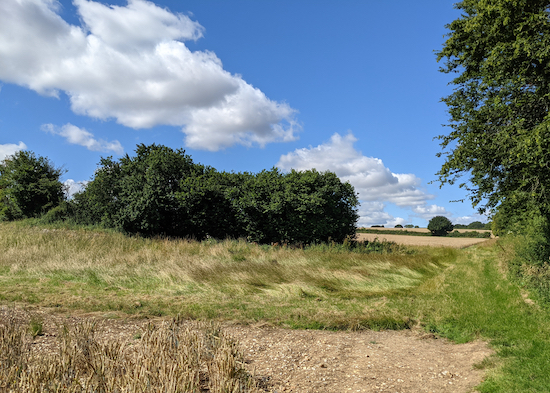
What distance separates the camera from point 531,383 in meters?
4.45

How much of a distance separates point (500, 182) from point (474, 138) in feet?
8.62

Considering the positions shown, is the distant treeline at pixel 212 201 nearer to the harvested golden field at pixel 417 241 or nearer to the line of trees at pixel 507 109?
the harvested golden field at pixel 417 241

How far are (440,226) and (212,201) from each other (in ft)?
204

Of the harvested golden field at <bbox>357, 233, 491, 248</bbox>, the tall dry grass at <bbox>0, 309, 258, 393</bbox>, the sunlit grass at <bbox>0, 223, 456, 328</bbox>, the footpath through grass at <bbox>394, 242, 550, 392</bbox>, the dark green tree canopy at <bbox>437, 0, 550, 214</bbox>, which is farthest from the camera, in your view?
the harvested golden field at <bbox>357, 233, 491, 248</bbox>

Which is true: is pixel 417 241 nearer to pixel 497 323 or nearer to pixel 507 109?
pixel 507 109

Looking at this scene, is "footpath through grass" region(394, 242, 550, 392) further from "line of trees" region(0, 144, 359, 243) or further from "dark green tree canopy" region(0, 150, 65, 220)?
"dark green tree canopy" region(0, 150, 65, 220)

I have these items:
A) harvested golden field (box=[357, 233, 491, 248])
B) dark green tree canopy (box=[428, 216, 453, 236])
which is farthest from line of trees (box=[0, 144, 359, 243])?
dark green tree canopy (box=[428, 216, 453, 236])

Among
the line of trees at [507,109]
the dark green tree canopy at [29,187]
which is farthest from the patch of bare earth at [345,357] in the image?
the dark green tree canopy at [29,187]

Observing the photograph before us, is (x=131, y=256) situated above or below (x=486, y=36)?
below

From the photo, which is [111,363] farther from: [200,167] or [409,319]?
[200,167]

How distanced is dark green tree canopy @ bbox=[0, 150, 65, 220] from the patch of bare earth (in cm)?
2693

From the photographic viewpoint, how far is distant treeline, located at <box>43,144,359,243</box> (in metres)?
21.3

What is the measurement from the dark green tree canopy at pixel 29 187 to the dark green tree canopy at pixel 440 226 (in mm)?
65693

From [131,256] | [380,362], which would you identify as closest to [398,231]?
[131,256]
